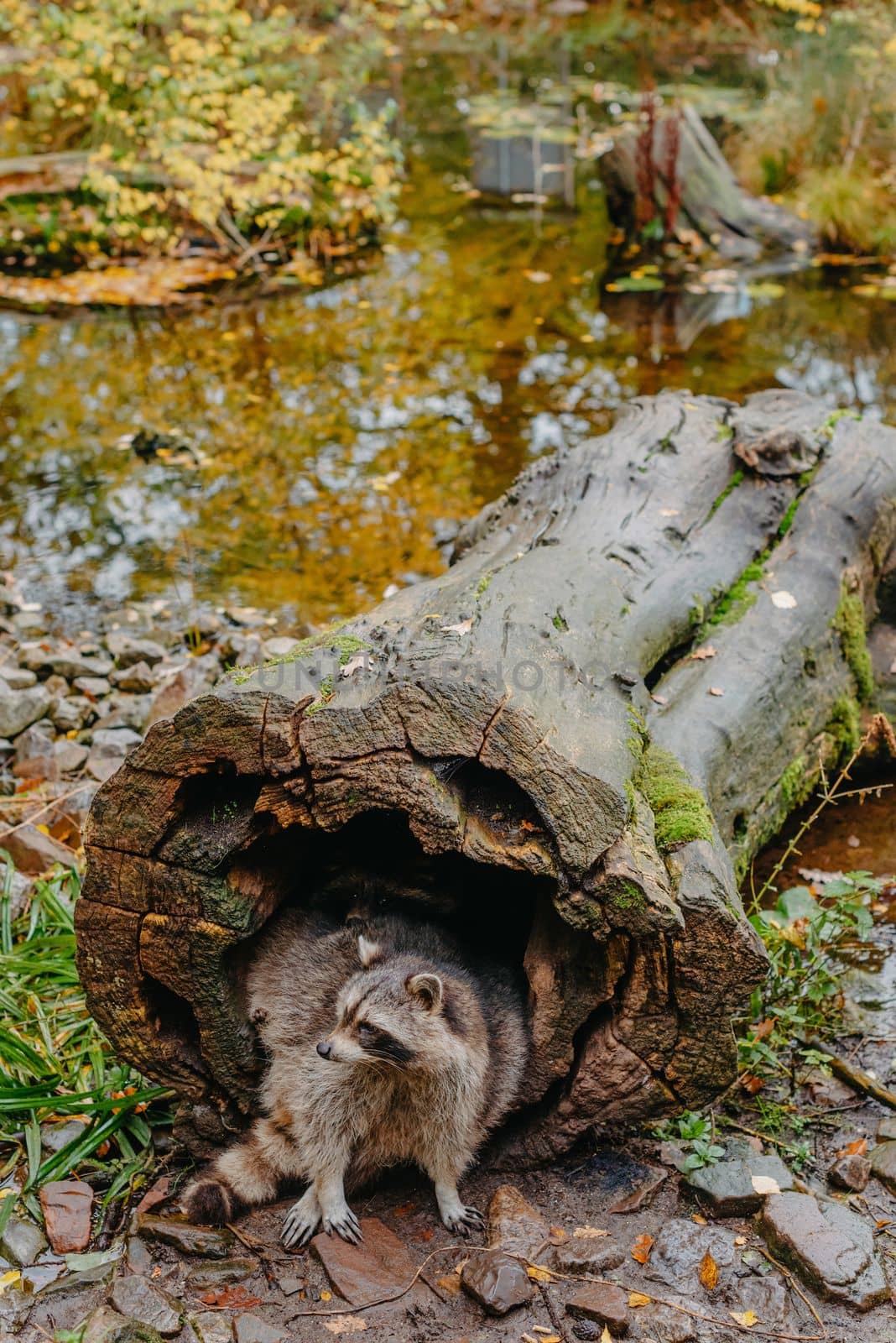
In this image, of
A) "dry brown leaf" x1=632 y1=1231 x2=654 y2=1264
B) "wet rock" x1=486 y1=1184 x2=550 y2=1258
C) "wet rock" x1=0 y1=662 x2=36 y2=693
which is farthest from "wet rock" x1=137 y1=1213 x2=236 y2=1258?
"wet rock" x1=0 y1=662 x2=36 y2=693

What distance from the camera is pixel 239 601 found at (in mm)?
7102

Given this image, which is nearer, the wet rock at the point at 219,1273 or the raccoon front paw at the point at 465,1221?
the wet rock at the point at 219,1273

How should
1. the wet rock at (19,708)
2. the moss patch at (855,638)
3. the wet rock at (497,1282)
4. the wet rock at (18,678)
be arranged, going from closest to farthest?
the wet rock at (497,1282), the moss patch at (855,638), the wet rock at (19,708), the wet rock at (18,678)

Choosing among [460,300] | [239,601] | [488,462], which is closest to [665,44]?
[460,300]

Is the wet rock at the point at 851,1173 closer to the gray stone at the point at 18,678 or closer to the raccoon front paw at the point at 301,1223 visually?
the raccoon front paw at the point at 301,1223

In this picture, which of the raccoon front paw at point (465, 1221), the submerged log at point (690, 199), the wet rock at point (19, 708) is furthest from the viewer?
the submerged log at point (690, 199)

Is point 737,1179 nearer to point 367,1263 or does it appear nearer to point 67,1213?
point 367,1263

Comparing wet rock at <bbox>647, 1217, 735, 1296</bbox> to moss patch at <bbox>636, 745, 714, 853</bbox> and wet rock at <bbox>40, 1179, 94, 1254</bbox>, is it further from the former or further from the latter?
wet rock at <bbox>40, 1179, 94, 1254</bbox>

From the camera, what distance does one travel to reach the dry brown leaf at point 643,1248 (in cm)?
326

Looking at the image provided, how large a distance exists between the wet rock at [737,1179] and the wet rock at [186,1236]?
1.28 meters

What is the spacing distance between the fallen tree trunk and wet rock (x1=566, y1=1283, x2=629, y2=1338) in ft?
1.56

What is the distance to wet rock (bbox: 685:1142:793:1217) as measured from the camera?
11.2ft

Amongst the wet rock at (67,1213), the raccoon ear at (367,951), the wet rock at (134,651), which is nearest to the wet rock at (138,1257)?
the wet rock at (67,1213)

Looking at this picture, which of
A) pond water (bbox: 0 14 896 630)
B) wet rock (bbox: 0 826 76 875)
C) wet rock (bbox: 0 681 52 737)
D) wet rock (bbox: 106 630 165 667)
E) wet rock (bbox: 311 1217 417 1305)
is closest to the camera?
wet rock (bbox: 311 1217 417 1305)
